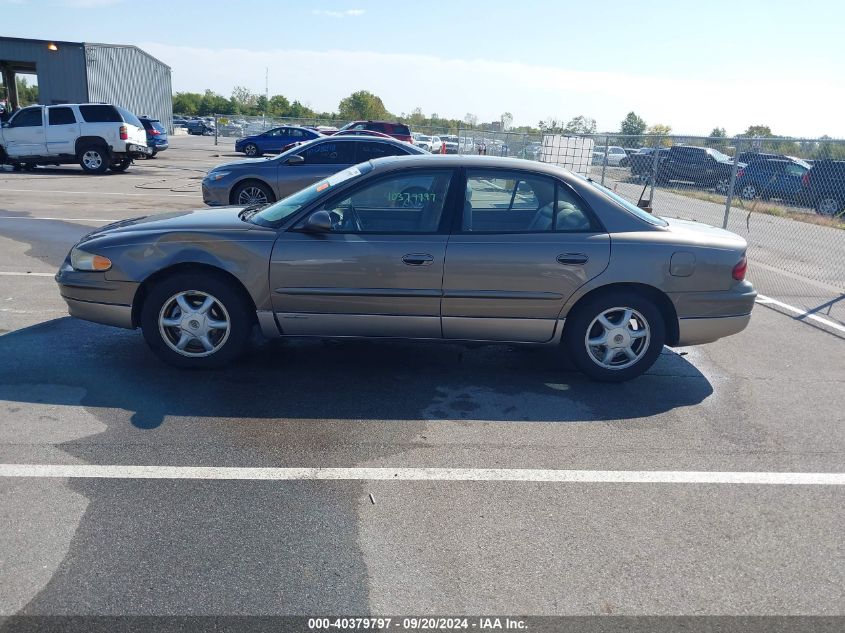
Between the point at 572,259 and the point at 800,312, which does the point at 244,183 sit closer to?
the point at 572,259

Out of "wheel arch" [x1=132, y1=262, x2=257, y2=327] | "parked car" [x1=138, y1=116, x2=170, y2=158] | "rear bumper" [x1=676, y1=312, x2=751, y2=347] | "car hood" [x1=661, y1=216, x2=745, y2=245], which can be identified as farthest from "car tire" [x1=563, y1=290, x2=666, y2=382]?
A: "parked car" [x1=138, y1=116, x2=170, y2=158]

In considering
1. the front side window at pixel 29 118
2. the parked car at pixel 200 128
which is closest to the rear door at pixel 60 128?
the front side window at pixel 29 118

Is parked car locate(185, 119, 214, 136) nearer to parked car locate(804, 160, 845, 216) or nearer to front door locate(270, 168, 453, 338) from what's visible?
parked car locate(804, 160, 845, 216)

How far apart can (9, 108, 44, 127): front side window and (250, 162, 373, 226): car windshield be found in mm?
17841

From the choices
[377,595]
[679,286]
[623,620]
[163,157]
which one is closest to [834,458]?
[679,286]

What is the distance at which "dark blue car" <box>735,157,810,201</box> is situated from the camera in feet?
33.3

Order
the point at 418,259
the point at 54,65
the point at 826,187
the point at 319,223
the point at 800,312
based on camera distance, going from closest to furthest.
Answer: the point at 319,223, the point at 418,259, the point at 800,312, the point at 826,187, the point at 54,65

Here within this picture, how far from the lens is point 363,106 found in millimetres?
84688

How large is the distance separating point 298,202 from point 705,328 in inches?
124

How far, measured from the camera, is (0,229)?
34.5 ft

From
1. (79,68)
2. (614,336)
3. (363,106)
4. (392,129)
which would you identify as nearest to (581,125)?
(392,129)

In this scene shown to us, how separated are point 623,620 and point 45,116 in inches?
852

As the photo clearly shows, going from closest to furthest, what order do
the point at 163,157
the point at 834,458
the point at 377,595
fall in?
the point at 377,595 < the point at 834,458 < the point at 163,157

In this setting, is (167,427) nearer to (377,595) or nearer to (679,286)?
(377,595)
